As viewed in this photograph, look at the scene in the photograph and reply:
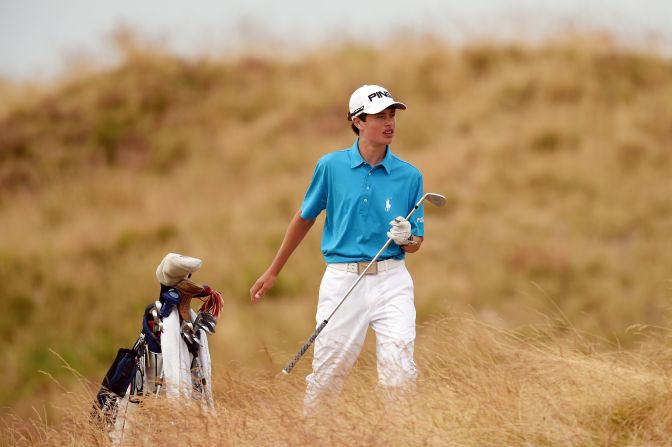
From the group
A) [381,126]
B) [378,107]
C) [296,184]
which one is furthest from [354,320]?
[296,184]

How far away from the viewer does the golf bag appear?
22.9 ft

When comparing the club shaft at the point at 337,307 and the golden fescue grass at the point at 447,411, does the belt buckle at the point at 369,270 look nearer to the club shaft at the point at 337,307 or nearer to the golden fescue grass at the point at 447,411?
the club shaft at the point at 337,307

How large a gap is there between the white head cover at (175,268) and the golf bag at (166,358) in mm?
50

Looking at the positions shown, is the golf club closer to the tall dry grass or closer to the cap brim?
the cap brim

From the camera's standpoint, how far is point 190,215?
83.7 feet

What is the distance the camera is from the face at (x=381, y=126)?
762cm

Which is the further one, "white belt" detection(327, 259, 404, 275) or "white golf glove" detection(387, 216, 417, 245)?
"white belt" detection(327, 259, 404, 275)

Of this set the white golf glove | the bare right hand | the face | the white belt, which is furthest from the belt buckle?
the face

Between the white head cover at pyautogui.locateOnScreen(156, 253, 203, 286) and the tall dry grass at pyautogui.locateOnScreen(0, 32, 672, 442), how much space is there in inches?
453

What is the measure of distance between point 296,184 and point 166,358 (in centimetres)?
1861

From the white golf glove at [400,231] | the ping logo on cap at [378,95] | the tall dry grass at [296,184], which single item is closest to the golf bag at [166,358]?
the white golf glove at [400,231]

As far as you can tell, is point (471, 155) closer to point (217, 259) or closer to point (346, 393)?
point (217, 259)

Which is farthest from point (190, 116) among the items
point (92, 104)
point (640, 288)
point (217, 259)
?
point (640, 288)

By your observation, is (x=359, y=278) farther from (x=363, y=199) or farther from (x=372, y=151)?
(x=372, y=151)
